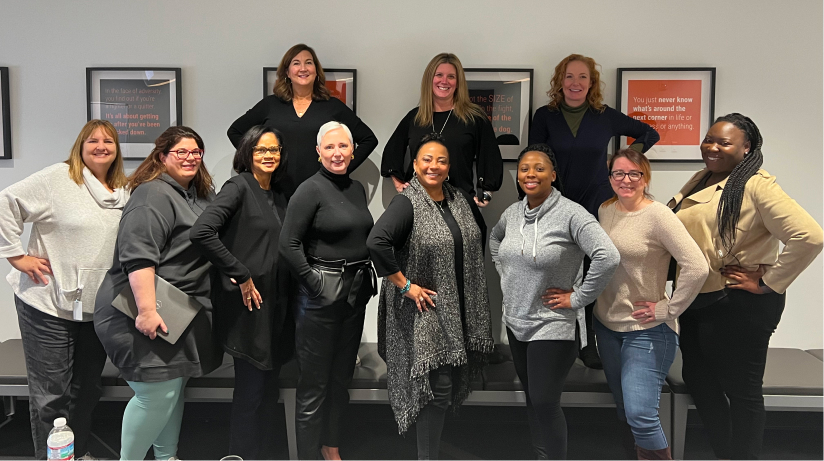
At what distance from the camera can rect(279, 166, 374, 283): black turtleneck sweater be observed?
2.23 meters

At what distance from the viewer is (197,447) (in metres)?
2.90

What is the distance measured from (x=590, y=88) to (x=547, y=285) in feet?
4.39

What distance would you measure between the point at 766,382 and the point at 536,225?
1.47 m

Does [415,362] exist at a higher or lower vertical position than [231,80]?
lower

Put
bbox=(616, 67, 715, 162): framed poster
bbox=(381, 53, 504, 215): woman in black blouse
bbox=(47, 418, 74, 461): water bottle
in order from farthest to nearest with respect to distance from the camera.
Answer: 1. bbox=(616, 67, 715, 162): framed poster
2. bbox=(381, 53, 504, 215): woman in black blouse
3. bbox=(47, 418, 74, 461): water bottle

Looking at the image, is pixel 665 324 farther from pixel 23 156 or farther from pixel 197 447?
Answer: pixel 23 156

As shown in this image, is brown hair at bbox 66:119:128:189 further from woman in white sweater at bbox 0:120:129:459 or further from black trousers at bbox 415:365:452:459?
black trousers at bbox 415:365:452:459

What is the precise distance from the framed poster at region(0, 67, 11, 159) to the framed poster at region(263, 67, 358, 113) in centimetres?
154

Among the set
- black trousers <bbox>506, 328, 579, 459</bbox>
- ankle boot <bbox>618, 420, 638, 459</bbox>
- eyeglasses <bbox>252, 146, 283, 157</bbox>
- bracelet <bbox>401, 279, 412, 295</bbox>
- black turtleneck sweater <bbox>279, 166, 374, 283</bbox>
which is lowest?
ankle boot <bbox>618, 420, 638, 459</bbox>

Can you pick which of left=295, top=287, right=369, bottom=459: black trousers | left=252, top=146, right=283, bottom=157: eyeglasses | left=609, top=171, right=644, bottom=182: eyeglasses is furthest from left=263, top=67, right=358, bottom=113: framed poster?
left=609, top=171, right=644, bottom=182: eyeglasses

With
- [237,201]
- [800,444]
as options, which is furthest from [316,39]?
[800,444]

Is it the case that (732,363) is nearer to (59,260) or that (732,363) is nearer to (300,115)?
(300,115)

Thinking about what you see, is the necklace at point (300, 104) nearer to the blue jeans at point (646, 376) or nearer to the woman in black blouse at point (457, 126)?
the woman in black blouse at point (457, 126)

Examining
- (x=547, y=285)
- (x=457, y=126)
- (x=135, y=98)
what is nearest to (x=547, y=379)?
(x=547, y=285)
